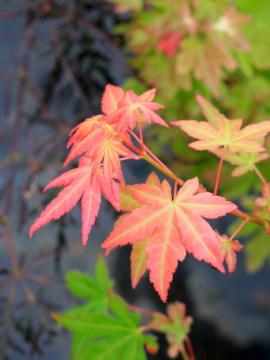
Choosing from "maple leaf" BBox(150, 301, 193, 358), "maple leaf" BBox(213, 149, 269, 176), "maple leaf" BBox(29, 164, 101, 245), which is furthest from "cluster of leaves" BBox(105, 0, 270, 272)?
"maple leaf" BBox(29, 164, 101, 245)

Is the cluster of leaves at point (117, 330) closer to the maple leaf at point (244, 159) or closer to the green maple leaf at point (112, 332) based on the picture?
the green maple leaf at point (112, 332)

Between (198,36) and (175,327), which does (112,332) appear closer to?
(175,327)

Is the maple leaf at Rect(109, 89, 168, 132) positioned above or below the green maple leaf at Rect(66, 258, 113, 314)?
above

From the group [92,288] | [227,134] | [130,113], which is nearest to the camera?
[130,113]

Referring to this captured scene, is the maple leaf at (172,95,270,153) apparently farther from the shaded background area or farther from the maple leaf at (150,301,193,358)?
the shaded background area

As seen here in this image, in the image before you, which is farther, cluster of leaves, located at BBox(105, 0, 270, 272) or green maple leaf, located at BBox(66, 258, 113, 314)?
cluster of leaves, located at BBox(105, 0, 270, 272)

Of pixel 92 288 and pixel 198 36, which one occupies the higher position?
pixel 198 36

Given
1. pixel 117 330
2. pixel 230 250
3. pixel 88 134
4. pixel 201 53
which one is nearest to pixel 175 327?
pixel 117 330

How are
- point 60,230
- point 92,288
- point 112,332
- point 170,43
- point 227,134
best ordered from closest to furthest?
1. point 227,134
2. point 112,332
3. point 92,288
4. point 60,230
5. point 170,43
